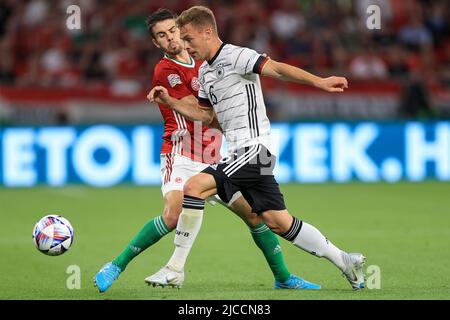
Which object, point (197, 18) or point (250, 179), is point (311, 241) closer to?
point (250, 179)

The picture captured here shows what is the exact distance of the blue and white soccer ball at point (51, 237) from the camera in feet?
23.6

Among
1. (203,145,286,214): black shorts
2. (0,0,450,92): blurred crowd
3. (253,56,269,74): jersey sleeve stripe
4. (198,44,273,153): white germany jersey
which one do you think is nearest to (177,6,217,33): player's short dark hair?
(198,44,273,153): white germany jersey

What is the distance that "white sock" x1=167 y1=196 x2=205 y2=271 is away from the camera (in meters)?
6.59

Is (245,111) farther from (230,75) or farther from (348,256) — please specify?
(348,256)

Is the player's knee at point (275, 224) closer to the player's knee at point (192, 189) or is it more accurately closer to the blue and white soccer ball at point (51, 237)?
the player's knee at point (192, 189)

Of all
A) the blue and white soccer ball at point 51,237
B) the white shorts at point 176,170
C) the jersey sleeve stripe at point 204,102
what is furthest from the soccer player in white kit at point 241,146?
the blue and white soccer ball at point 51,237

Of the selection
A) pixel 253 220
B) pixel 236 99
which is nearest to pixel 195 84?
pixel 236 99

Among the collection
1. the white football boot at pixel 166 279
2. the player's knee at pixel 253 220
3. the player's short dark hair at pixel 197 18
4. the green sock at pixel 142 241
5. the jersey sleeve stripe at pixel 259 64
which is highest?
the player's short dark hair at pixel 197 18

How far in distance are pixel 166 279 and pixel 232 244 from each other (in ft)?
9.91

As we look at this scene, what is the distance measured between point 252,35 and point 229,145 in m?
10.8

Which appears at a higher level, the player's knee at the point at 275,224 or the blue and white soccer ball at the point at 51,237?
the player's knee at the point at 275,224

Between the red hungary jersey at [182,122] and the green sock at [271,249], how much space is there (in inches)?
31.2

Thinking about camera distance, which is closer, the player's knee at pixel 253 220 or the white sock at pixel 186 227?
the white sock at pixel 186 227

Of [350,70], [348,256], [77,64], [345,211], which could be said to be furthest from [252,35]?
[348,256]
